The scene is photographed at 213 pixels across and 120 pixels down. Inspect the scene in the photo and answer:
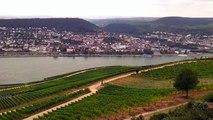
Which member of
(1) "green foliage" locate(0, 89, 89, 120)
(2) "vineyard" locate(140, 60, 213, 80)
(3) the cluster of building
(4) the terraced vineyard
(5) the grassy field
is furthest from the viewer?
(3) the cluster of building

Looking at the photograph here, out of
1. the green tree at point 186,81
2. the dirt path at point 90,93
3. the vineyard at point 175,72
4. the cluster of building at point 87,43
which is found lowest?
Result: the cluster of building at point 87,43

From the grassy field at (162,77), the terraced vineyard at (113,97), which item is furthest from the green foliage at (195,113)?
the grassy field at (162,77)

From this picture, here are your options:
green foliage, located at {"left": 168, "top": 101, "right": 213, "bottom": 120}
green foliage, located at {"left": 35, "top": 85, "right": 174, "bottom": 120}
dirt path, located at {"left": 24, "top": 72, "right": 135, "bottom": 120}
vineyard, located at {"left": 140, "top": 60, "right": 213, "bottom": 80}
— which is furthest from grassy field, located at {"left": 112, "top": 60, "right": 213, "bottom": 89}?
green foliage, located at {"left": 168, "top": 101, "right": 213, "bottom": 120}

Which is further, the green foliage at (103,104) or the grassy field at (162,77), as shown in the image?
the grassy field at (162,77)

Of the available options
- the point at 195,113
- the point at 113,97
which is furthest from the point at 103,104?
the point at 195,113

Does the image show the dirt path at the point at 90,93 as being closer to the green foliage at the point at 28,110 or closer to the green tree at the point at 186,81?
the green foliage at the point at 28,110

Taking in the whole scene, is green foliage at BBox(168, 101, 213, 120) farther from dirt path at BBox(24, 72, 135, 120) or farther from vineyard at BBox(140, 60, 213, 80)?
vineyard at BBox(140, 60, 213, 80)

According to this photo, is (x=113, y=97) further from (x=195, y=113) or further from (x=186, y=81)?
(x=195, y=113)

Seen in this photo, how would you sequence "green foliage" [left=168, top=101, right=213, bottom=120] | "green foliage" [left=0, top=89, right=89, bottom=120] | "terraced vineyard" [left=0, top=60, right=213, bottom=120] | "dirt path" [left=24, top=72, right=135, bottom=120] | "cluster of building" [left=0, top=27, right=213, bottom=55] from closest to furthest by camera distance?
"green foliage" [left=168, top=101, right=213, bottom=120], "terraced vineyard" [left=0, top=60, right=213, bottom=120], "green foliage" [left=0, top=89, right=89, bottom=120], "dirt path" [left=24, top=72, right=135, bottom=120], "cluster of building" [left=0, top=27, right=213, bottom=55]
